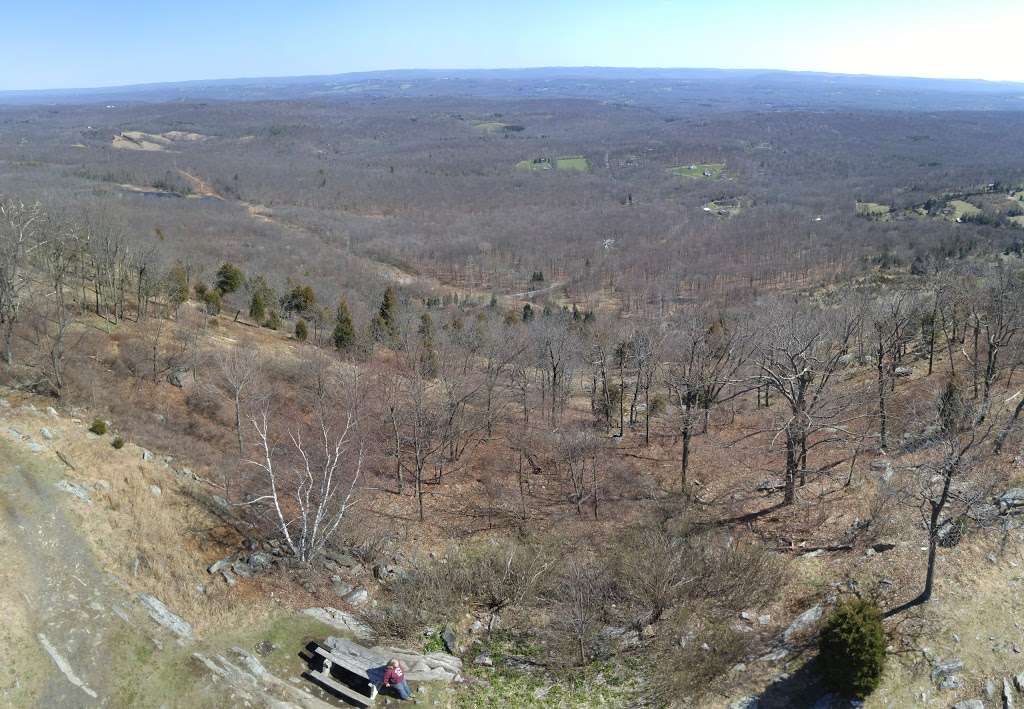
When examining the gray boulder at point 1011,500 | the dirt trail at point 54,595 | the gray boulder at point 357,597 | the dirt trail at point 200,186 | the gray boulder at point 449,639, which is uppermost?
the dirt trail at point 200,186

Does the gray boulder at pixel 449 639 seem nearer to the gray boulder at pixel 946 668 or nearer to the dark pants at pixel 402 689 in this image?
the dark pants at pixel 402 689

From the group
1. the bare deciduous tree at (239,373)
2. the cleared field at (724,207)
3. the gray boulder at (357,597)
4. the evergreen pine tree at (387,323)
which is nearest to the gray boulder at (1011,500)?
the gray boulder at (357,597)

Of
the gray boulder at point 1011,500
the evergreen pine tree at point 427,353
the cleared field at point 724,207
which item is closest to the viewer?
the gray boulder at point 1011,500

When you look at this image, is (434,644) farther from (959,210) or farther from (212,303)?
(959,210)

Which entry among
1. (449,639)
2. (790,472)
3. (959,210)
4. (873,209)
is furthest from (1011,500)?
(873,209)

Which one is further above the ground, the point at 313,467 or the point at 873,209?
the point at 873,209

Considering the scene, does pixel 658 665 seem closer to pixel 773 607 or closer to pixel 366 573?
pixel 773 607

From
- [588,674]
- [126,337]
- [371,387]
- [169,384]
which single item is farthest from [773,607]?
[126,337]
